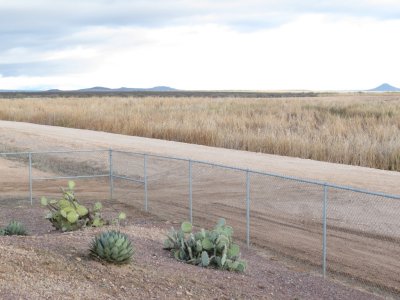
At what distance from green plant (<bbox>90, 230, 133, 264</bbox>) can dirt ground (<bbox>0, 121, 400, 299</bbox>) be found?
0.19 metres

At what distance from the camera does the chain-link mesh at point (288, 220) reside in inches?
576

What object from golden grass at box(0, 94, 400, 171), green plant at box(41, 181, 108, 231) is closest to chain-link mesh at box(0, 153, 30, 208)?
green plant at box(41, 181, 108, 231)

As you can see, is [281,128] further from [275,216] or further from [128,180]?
[275,216]

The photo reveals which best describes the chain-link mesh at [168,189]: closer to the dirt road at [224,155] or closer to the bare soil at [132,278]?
the dirt road at [224,155]

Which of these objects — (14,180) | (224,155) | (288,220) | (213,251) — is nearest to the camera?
(213,251)

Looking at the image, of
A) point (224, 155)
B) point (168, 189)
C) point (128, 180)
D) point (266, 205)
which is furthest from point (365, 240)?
point (224, 155)

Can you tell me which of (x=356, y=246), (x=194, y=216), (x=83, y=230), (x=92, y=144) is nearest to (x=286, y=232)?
(x=356, y=246)

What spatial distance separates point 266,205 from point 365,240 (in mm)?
4475

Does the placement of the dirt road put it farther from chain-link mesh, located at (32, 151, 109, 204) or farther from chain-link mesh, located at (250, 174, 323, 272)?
chain-link mesh, located at (32, 151, 109, 204)

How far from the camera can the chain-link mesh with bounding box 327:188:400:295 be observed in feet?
42.2

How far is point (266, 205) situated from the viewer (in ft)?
62.2

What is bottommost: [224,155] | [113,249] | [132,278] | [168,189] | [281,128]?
[168,189]

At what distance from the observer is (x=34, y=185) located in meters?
24.3

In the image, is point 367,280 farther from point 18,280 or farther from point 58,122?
point 58,122
